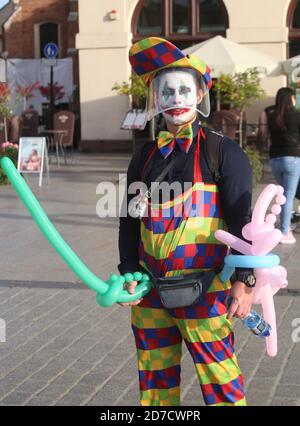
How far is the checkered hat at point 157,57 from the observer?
3.25 metres

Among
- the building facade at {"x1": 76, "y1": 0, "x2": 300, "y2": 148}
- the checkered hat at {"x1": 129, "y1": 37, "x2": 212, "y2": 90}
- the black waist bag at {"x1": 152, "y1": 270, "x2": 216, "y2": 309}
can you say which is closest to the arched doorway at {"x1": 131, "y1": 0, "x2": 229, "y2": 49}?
the building facade at {"x1": 76, "y1": 0, "x2": 300, "y2": 148}

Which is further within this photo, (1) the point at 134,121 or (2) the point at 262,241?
(1) the point at 134,121

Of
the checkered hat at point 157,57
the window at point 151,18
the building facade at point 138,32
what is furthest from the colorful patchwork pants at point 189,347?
the window at point 151,18

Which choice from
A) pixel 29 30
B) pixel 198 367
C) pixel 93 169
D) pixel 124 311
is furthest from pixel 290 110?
pixel 29 30

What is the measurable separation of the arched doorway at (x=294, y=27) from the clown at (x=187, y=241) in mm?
18718

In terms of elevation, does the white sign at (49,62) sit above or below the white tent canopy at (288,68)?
A: above

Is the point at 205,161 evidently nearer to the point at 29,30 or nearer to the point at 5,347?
the point at 5,347

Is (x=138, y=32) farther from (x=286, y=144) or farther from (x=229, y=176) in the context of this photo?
(x=229, y=176)

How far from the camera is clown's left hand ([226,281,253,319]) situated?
10.3 ft

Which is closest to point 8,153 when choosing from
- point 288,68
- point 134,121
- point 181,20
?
point 134,121

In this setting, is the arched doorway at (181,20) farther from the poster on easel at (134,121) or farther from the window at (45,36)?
the window at (45,36)

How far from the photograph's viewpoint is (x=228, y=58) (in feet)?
52.8

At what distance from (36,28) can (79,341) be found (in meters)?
23.0
